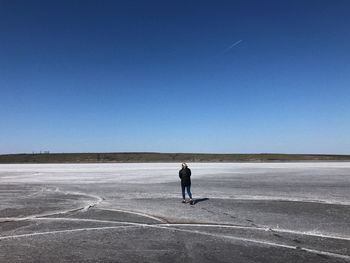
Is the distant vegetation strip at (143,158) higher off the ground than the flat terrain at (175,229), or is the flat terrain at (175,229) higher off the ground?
the distant vegetation strip at (143,158)

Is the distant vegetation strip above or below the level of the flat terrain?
above

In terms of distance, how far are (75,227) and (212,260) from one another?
5.71 metres

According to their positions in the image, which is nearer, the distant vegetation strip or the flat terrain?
the flat terrain

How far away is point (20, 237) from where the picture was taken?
1226 centimetres

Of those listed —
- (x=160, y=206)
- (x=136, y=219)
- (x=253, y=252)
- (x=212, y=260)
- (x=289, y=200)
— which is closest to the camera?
(x=212, y=260)

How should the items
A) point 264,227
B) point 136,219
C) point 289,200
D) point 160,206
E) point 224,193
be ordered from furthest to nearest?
point 224,193
point 289,200
point 160,206
point 136,219
point 264,227

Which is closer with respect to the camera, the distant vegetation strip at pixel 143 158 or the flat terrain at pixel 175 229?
the flat terrain at pixel 175 229

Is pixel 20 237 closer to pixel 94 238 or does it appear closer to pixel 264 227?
pixel 94 238

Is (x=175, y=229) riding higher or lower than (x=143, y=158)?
lower

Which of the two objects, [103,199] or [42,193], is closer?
[103,199]

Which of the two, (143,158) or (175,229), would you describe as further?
(143,158)

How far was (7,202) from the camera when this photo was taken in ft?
68.2

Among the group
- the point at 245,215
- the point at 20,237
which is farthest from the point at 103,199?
the point at 20,237

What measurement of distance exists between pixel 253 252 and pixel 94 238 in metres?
4.25
